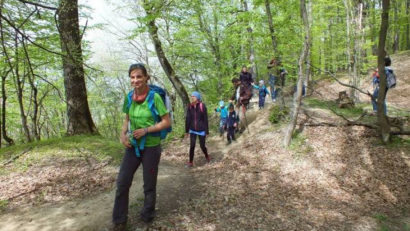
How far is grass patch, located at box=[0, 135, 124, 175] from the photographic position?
5836 millimetres

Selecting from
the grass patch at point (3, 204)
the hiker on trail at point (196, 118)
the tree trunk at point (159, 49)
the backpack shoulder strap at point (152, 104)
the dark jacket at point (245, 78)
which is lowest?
the grass patch at point (3, 204)

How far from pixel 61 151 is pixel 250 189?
506 centimetres

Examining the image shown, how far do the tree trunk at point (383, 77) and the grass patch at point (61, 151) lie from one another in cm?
691

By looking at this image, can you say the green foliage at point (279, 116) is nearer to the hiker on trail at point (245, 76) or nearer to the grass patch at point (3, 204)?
the hiker on trail at point (245, 76)

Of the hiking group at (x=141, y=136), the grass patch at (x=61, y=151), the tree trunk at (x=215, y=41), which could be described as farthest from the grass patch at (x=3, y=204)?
the tree trunk at (x=215, y=41)

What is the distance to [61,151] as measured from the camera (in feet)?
21.4

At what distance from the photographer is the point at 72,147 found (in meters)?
6.83

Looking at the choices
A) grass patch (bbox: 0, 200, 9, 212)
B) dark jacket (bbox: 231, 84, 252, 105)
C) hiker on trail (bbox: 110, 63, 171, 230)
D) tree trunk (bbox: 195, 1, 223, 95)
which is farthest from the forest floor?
tree trunk (bbox: 195, 1, 223, 95)

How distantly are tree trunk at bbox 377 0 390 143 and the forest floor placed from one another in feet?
1.24

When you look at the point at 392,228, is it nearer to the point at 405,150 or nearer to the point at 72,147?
the point at 405,150

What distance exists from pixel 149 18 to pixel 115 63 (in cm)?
1993

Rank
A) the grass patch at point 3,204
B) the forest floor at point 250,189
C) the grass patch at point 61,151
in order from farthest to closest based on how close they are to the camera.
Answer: the grass patch at point 61,151 → the grass patch at point 3,204 → the forest floor at point 250,189

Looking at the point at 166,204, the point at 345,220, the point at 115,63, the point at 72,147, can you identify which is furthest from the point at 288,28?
the point at 115,63

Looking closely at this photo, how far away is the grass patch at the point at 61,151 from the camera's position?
19.1 feet
